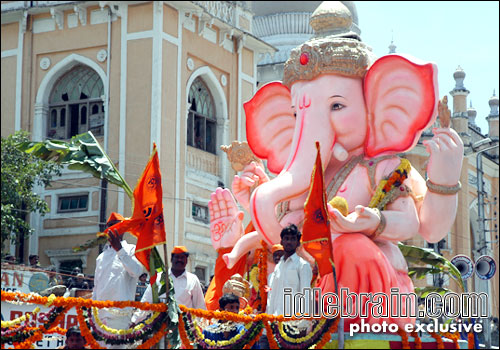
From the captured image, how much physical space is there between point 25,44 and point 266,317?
18.1m

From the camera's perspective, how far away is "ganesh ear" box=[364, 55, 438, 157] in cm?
1009

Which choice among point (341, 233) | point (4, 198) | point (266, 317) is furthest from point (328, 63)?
point (4, 198)

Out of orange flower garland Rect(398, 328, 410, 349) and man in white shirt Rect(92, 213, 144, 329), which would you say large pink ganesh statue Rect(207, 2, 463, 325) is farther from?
man in white shirt Rect(92, 213, 144, 329)

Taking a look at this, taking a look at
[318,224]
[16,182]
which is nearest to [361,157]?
[318,224]

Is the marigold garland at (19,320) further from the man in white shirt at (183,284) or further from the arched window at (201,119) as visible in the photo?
the arched window at (201,119)

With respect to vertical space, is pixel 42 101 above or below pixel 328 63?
above

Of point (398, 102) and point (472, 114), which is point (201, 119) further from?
point (398, 102)

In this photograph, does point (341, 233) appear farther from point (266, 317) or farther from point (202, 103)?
point (202, 103)

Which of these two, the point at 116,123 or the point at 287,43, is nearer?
the point at 116,123

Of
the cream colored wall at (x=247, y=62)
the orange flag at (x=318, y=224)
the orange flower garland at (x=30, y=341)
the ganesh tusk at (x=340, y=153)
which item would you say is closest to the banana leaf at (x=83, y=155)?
the ganesh tusk at (x=340, y=153)

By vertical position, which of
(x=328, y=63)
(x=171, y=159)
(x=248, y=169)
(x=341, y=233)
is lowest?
(x=341, y=233)

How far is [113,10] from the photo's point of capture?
23500 millimetres

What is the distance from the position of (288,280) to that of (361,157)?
213cm

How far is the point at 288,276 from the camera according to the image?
8.57m
